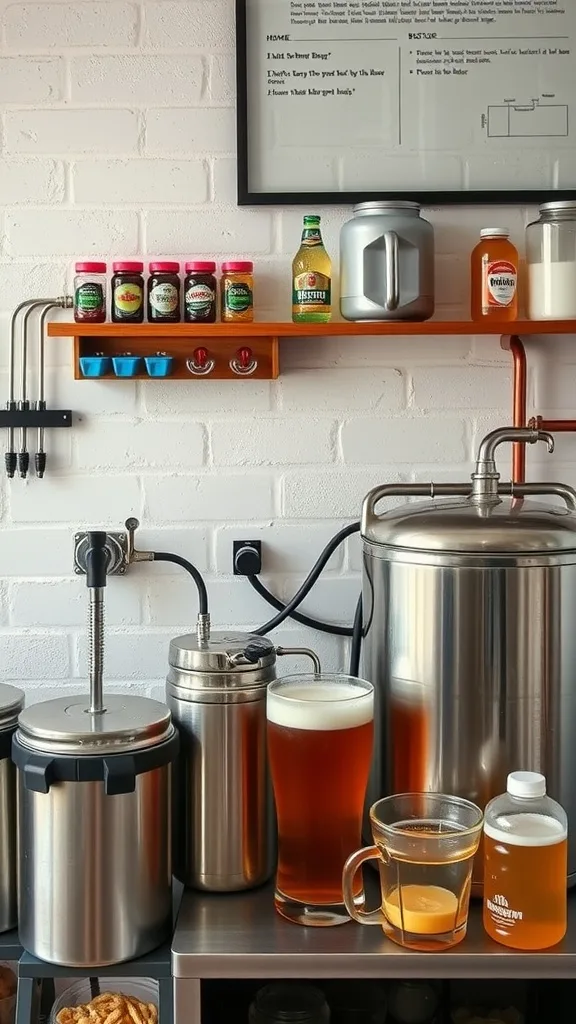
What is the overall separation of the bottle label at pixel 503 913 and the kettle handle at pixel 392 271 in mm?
787

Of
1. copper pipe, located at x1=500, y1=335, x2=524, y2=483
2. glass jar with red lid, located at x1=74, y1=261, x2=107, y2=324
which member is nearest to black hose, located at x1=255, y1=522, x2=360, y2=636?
copper pipe, located at x1=500, y1=335, x2=524, y2=483

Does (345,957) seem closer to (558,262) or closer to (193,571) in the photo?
(193,571)

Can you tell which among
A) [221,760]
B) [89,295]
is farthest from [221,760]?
[89,295]

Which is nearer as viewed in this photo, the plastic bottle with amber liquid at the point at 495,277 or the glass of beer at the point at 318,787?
the glass of beer at the point at 318,787

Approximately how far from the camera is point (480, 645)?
131cm

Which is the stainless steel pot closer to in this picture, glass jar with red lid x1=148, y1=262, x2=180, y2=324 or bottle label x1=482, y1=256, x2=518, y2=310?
glass jar with red lid x1=148, y1=262, x2=180, y2=324

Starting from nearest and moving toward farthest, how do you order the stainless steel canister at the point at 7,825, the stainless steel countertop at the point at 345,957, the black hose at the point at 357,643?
the stainless steel countertop at the point at 345,957 < the stainless steel canister at the point at 7,825 < the black hose at the point at 357,643

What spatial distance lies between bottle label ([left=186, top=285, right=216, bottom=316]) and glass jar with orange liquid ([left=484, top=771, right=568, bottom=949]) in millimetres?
783

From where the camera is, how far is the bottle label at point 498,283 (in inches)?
62.1

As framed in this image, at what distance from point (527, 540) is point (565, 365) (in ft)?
1.66

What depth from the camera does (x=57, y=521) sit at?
1.71 meters

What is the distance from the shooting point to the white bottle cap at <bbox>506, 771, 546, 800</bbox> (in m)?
1.25

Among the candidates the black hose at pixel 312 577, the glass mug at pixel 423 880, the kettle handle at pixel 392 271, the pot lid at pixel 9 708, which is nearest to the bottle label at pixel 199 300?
the kettle handle at pixel 392 271

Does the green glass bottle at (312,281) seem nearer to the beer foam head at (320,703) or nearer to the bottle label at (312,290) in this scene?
the bottle label at (312,290)
